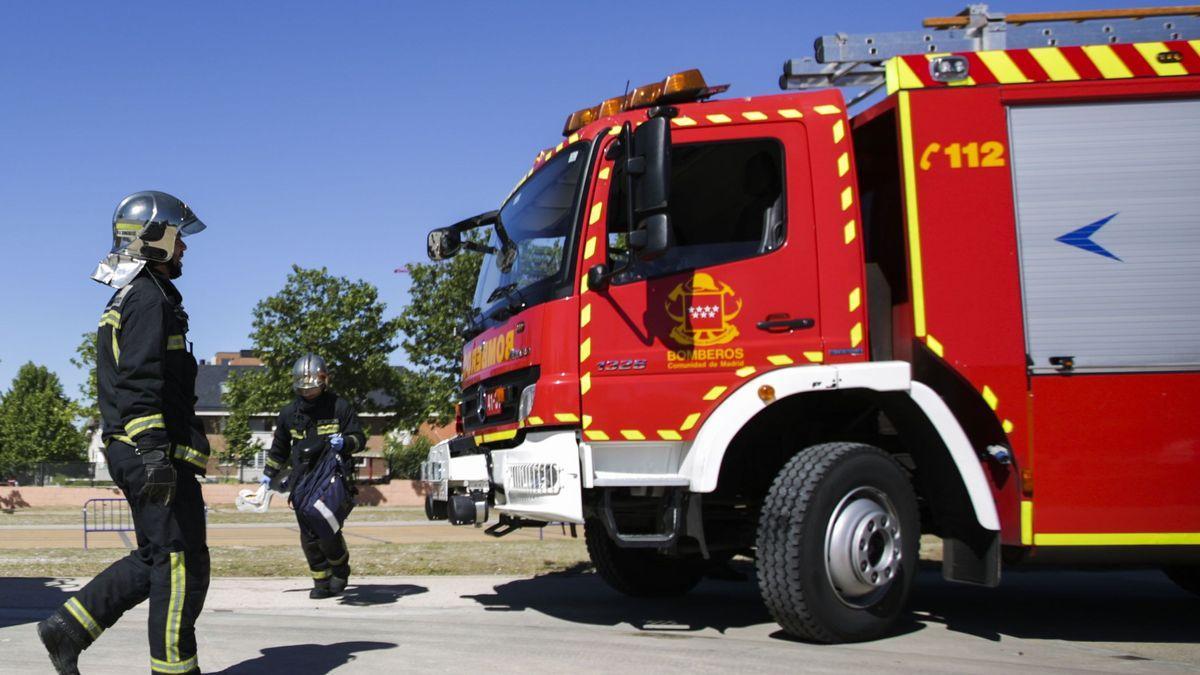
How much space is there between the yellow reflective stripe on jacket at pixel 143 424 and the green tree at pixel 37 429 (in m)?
63.9

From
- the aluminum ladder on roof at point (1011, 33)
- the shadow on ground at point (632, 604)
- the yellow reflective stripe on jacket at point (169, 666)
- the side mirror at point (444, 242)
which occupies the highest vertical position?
Answer: the aluminum ladder on roof at point (1011, 33)

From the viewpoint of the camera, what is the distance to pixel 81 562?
10.6 meters

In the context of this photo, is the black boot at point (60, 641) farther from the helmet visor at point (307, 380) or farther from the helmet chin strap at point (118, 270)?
the helmet visor at point (307, 380)

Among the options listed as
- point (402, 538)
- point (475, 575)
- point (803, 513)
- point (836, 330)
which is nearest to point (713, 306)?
point (836, 330)

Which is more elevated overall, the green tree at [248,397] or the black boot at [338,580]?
the green tree at [248,397]

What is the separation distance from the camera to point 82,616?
14.4 ft

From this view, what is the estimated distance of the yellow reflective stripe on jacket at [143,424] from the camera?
421 cm

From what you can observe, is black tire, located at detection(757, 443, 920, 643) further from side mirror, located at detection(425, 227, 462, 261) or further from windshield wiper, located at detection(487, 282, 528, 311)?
side mirror, located at detection(425, 227, 462, 261)

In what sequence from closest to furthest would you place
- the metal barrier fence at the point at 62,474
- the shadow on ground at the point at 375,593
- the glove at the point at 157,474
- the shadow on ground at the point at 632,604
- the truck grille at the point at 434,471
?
the glove at the point at 157,474, the shadow on ground at the point at 632,604, the truck grille at the point at 434,471, the shadow on ground at the point at 375,593, the metal barrier fence at the point at 62,474

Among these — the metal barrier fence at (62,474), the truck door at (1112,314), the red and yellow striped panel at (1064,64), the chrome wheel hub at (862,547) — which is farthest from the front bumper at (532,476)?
the metal barrier fence at (62,474)

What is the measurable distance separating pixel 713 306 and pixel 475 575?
14.2ft

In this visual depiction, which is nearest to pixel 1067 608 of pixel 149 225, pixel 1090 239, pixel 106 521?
pixel 1090 239

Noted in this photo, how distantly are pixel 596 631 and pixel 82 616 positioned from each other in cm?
278

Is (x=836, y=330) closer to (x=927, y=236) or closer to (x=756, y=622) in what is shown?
(x=927, y=236)
